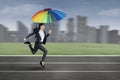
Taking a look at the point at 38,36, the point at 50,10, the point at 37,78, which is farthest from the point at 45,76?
the point at 50,10

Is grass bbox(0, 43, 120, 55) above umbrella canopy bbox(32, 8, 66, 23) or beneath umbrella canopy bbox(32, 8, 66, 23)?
beneath

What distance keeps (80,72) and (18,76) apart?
7.46ft

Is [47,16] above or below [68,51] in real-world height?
above

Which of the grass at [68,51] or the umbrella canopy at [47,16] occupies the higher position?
the umbrella canopy at [47,16]

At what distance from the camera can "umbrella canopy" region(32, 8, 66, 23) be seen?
46.8 ft

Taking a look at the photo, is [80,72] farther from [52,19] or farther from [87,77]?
[52,19]

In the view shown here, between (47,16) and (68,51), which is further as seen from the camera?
(68,51)

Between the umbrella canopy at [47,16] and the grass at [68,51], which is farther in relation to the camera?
the grass at [68,51]

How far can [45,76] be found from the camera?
467 inches

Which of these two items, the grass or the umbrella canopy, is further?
the grass

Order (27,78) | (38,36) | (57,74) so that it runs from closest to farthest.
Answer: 1. (27,78)
2. (57,74)
3. (38,36)

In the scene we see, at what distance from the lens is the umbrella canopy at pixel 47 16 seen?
14258 mm

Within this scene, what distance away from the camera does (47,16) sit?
1424cm

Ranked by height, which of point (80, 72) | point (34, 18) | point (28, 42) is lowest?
point (80, 72)
